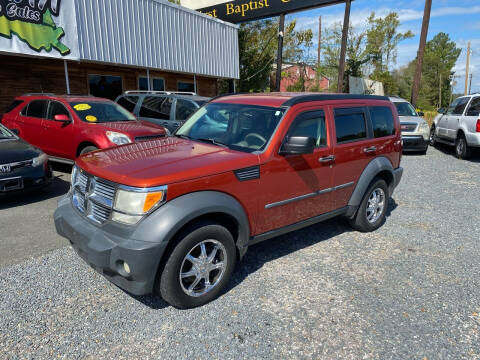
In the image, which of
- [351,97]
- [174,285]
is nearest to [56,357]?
[174,285]

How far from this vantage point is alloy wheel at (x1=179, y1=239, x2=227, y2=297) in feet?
9.64

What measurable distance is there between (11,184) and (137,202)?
3.76 m

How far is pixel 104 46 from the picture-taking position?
1173 cm

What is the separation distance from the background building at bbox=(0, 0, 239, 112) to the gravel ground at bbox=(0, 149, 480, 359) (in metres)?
8.65

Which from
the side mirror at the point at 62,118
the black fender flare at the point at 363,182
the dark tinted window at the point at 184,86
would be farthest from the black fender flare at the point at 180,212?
the dark tinted window at the point at 184,86

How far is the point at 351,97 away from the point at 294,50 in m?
29.6

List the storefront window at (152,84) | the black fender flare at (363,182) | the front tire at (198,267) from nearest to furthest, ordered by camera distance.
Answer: the front tire at (198,267) → the black fender flare at (363,182) → the storefront window at (152,84)

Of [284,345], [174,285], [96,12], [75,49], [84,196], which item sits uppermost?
[96,12]

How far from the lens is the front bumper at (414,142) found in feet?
37.3

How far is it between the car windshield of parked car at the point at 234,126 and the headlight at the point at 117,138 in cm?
291

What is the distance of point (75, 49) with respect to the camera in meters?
10.9

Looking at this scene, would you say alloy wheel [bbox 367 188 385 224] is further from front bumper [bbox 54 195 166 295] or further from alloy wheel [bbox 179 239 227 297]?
front bumper [bbox 54 195 166 295]

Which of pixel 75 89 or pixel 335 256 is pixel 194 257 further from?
pixel 75 89

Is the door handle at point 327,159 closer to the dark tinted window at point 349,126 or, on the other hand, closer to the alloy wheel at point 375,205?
the dark tinted window at point 349,126
